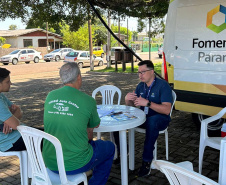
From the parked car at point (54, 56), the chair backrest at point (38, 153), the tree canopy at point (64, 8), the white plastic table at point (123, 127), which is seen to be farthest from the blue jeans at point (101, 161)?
the parked car at point (54, 56)

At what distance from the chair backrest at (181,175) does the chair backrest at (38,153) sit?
105cm

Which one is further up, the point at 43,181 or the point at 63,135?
the point at 63,135

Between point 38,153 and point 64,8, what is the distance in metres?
6.25

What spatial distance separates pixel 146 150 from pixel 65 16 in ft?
18.8

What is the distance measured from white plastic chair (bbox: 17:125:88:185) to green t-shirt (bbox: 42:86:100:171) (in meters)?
0.10

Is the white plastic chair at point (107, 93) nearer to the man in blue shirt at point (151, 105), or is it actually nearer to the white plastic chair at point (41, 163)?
the man in blue shirt at point (151, 105)

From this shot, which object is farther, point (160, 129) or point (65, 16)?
point (65, 16)

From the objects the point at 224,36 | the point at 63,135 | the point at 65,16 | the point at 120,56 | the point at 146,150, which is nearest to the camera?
the point at 63,135

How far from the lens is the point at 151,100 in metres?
3.91

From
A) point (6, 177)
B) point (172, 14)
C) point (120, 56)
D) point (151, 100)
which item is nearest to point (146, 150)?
point (151, 100)

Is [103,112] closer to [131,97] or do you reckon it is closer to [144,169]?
[131,97]

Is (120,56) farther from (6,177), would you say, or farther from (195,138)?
(6,177)

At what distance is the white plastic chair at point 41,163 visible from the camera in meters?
2.47

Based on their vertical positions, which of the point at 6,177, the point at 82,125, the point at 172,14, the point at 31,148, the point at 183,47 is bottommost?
the point at 6,177
